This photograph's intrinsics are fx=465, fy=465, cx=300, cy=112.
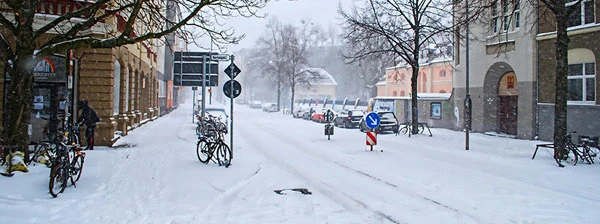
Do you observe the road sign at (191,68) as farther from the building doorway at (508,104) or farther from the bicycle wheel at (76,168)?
the building doorway at (508,104)

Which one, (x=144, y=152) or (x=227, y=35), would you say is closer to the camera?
(x=227, y=35)

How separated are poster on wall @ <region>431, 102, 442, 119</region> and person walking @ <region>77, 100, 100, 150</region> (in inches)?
797

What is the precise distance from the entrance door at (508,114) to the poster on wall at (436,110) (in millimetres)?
5287

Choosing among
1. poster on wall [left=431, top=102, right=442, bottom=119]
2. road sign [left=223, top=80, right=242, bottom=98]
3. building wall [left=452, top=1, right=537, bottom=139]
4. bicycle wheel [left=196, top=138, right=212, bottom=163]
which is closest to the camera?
bicycle wheel [left=196, top=138, right=212, bottom=163]

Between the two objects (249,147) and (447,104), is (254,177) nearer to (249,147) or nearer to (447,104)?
(249,147)

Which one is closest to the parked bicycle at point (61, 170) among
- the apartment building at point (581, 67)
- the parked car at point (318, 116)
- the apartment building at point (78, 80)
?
the apartment building at point (78, 80)

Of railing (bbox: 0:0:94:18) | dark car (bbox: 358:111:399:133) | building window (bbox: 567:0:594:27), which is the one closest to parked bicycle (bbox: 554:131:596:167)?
building window (bbox: 567:0:594:27)

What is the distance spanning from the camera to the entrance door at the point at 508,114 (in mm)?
22219

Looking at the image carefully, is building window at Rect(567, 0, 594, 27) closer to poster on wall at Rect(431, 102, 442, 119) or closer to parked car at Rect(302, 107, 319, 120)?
poster on wall at Rect(431, 102, 442, 119)

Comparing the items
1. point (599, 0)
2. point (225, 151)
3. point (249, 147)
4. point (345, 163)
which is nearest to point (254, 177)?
point (225, 151)

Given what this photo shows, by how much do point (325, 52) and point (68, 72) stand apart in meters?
87.7

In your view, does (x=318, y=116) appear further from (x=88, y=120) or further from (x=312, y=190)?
(x=312, y=190)

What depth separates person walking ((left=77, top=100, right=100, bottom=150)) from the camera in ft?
46.2

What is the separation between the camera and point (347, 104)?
5391cm
